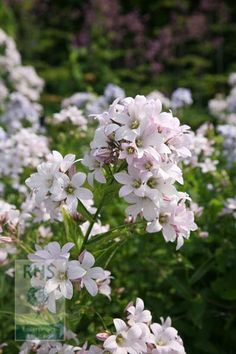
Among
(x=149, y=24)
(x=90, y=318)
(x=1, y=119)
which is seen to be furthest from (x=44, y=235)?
(x=149, y=24)

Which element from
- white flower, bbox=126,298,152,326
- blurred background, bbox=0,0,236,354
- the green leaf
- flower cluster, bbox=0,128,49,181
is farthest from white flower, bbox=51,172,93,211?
flower cluster, bbox=0,128,49,181

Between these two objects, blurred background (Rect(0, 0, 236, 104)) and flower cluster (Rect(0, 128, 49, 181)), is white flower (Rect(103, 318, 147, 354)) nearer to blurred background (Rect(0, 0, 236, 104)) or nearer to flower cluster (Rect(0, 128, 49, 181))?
flower cluster (Rect(0, 128, 49, 181))

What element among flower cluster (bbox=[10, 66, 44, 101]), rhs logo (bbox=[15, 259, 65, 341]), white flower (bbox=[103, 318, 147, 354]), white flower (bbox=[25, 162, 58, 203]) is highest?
flower cluster (bbox=[10, 66, 44, 101])

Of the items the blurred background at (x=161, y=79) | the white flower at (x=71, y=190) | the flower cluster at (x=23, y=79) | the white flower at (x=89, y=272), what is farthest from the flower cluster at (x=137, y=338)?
the flower cluster at (x=23, y=79)

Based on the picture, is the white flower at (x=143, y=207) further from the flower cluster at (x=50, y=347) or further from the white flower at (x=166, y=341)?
the flower cluster at (x=50, y=347)

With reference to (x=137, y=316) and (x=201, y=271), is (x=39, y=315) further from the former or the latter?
(x=201, y=271)

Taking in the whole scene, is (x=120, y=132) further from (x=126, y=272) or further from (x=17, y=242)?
(x=126, y=272)

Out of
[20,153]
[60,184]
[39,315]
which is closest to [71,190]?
[60,184]
